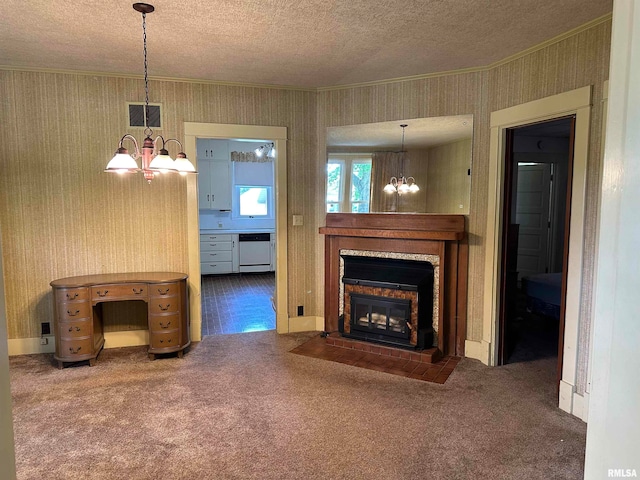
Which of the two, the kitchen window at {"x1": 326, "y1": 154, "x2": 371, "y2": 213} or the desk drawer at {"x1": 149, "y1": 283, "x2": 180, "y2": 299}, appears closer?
the desk drawer at {"x1": 149, "y1": 283, "x2": 180, "y2": 299}

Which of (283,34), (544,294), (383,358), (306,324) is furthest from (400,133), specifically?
(544,294)

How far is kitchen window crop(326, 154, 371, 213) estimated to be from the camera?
426 centimetres

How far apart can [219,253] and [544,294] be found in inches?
213

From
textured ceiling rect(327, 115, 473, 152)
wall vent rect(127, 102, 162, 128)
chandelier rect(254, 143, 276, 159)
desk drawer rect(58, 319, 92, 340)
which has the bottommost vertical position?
desk drawer rect(58, 319, 92, 340)

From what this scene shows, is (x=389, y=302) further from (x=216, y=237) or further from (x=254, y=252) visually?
(x=216, y=237)

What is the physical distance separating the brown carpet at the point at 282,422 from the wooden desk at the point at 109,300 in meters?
0.17

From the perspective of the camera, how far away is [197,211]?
13.9 ft

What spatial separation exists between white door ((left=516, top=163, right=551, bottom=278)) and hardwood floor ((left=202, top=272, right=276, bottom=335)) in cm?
399

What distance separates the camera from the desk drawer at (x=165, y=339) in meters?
3.79

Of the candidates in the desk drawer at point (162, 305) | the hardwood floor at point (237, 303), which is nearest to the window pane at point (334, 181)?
the hardwood floor at point (237, 303)

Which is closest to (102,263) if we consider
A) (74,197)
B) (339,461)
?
(74,197)

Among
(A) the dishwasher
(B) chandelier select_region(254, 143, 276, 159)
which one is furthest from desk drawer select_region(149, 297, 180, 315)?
(B) chandelier select_region(254, 143, 276, 159)

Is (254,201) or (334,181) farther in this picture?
(254,201)

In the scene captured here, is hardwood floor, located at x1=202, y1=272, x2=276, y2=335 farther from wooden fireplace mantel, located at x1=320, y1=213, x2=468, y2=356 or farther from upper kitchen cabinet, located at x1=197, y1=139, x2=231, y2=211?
wooden fireplace mantel, located at x1=320, y1=213, x2=468, y2=356
